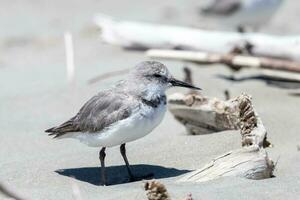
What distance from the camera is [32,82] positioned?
8.59 metres

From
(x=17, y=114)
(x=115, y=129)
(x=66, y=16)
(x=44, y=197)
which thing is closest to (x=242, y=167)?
(x=115, y=129)

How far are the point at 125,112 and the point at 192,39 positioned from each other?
3355 mm

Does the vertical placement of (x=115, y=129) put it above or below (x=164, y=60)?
below

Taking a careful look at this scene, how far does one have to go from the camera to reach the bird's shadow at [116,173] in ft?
16.5

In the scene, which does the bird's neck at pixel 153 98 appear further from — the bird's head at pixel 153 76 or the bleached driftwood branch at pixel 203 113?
the bleached driftwood branch at pixel 203 113

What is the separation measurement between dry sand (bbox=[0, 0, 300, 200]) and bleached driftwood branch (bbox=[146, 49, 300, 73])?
8.0 inches

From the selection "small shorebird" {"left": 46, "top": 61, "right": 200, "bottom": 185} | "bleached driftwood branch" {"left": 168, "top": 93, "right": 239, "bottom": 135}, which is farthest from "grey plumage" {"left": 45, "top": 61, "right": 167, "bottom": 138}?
"bleached driftwood branch" {"left": 168, "top": 93, "right": 239, "bottom": 135}

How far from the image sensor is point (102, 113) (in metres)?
4.96

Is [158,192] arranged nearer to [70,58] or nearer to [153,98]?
[70,58]

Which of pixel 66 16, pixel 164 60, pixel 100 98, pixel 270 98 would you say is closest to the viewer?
pixel 100 98

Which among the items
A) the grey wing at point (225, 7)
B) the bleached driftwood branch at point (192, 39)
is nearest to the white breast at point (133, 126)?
the bleached driftwood branch at point (192, 39)

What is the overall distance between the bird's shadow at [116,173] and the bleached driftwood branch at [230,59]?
2.32 metres

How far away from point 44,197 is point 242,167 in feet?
3.64

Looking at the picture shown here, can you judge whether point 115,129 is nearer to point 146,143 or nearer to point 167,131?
point 146,143
